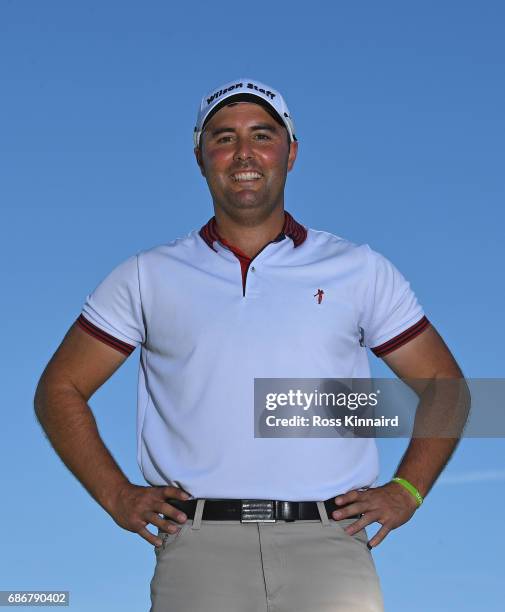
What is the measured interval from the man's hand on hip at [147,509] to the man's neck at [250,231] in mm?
1508

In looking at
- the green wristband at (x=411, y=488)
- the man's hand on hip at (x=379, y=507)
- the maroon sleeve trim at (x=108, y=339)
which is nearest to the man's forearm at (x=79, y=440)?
the maroon sleeve trim at (x=108, y=339)

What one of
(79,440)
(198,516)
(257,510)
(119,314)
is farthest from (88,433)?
(257,510)

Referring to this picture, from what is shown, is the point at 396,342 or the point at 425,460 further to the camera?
the point at 396,342

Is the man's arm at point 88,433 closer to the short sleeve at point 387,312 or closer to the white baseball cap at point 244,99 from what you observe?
the short sleeve at point 387,312

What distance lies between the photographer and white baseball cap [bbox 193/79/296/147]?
6.14 meters

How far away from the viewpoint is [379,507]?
530 centimetres

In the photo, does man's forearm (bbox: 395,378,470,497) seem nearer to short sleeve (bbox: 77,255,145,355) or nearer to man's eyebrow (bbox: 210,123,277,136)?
short sleeve (bbox: 77,255,145,355)

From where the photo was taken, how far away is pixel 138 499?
17.1 feet

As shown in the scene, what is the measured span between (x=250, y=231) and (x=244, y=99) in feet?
2.52

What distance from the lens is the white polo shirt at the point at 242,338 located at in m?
5.20

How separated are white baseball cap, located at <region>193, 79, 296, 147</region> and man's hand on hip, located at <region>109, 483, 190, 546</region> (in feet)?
7.27

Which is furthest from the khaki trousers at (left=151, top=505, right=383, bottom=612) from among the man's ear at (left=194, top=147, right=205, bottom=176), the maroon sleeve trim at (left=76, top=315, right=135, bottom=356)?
the man's ear at (left=194, top=147, right=205, bottom=176)

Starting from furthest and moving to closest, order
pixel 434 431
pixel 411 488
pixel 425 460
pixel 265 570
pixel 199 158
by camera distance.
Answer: pixel 199 158
pixel 434 431
pixel 425 460
pixel 411 488
pixel 265 570

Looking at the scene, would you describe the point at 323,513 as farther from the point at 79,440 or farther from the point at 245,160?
the point at 245,160
